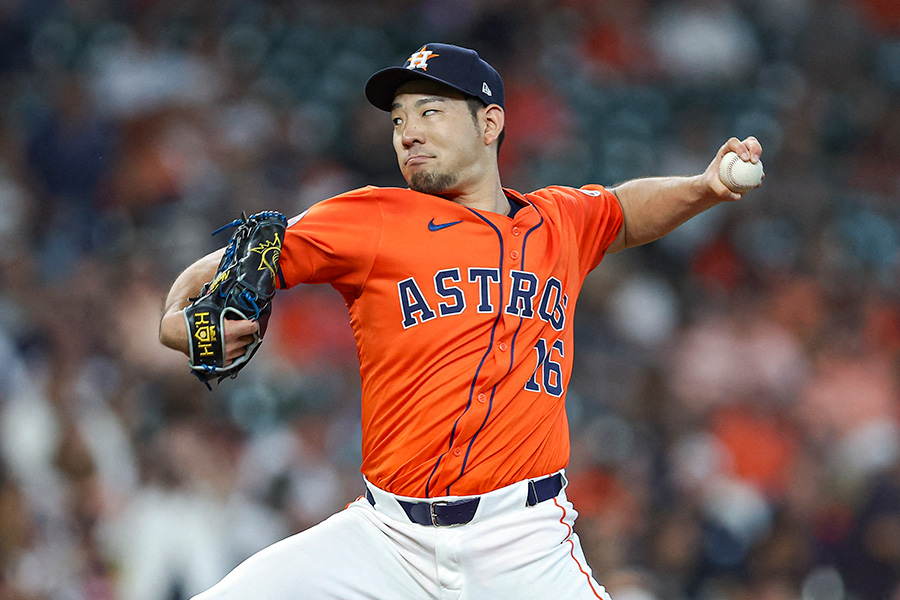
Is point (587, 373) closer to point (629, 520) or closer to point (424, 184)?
point (629, 520)

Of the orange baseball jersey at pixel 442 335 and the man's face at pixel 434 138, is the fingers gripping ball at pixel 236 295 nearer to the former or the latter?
the orange baseball jersey at pixel 442 335

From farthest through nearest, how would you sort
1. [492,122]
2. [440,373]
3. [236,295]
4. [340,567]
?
[492,122] → [440,373] → [340,567] → [236,295]

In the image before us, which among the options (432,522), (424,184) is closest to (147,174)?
(424,184)

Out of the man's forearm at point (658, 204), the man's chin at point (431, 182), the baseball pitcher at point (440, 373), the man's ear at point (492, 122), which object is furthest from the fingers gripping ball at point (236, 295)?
the man's forearm at point (658, 204)

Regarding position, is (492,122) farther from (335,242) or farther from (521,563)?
(521,563)

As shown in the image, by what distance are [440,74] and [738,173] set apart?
0.94m

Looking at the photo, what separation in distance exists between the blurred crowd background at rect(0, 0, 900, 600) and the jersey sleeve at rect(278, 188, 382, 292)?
2577mm

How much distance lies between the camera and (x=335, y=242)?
289 cm

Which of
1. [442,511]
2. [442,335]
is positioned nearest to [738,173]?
[442,335]

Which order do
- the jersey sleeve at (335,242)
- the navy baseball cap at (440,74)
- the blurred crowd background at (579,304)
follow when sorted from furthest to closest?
the blurred crowd background at (579,304) < the navy baseball cap at (440,74) < the jersey sleeve at (335,242)

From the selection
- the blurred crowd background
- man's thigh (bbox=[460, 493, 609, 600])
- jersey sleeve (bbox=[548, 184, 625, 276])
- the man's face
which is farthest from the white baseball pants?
the blurred crowd background

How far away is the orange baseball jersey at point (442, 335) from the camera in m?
2.93

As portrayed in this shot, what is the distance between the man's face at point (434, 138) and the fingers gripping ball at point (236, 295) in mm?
506

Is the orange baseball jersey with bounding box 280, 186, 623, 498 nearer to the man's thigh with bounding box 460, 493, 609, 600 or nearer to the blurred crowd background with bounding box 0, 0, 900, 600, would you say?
the man's thigh with bounding box 460, 493, 609, 600
